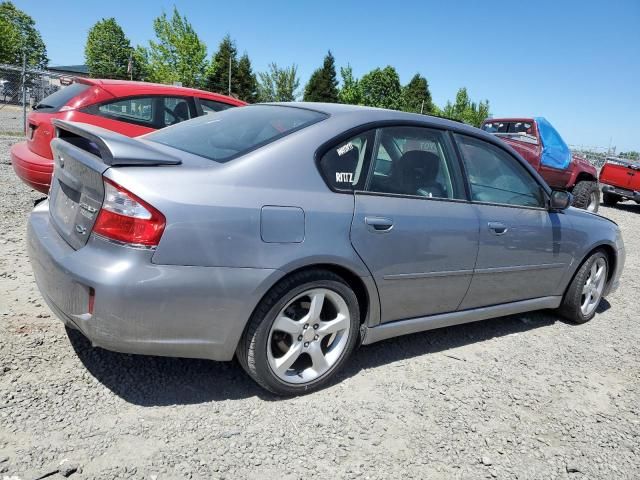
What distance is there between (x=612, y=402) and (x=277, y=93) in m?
44.3

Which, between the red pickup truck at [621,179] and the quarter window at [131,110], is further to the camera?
the red pickup truck at [621,179]

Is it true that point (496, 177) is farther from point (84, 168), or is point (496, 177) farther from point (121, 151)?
point (84, 168)

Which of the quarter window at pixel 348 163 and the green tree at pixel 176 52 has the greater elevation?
the green tree at pixel 176 52

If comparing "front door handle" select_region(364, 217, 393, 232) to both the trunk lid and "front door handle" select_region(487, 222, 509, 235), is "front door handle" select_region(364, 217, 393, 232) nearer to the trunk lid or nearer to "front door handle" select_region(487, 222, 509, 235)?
"front door handle" select_region(487, 222, 509, 235)

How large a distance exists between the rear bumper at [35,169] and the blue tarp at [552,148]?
361 inches

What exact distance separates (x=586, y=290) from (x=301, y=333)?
2.96m

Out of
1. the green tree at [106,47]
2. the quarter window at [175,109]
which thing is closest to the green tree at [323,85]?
the green tree at [106,47]

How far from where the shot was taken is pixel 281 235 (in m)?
2.34

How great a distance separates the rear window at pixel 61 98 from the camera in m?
5.54

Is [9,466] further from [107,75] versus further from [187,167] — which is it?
[107,75]

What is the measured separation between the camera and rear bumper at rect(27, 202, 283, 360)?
2.07 meters

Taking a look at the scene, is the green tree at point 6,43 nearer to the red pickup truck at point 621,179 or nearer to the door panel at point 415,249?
the red pickup truck at point 621,179

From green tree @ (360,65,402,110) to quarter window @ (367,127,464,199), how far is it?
165ft

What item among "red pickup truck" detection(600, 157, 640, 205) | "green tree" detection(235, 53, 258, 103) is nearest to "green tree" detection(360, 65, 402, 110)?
"green tree" detection(235, 53, 258, 103)
